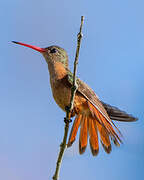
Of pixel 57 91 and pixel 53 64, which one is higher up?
pixel 53 64

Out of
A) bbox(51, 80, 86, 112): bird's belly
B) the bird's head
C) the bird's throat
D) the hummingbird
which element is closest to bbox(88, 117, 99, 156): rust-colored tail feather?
the hummingbird

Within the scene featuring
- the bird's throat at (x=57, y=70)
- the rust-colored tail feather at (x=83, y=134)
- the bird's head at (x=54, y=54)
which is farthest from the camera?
the bird's head at (x=54, y=54)

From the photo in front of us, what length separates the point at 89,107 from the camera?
406 cm

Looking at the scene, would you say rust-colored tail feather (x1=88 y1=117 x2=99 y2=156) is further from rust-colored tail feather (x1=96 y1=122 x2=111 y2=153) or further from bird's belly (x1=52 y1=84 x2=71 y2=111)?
bird's belly (x1=52 y1=84 x2=71 y2=111)

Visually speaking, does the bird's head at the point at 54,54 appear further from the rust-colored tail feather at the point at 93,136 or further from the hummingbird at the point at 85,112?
the rust-colored tail feather at the point at 93,136

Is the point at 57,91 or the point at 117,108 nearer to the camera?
the point at 57,91

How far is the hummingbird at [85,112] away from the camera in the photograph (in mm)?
4016

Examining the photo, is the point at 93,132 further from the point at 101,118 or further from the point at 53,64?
the point at 53,64

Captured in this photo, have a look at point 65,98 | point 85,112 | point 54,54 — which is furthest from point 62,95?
point 54,54

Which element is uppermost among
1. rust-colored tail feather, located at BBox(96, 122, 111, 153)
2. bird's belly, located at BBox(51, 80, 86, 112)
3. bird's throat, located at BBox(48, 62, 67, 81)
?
bird's throat, located at BBox(48, 62, 67, 81)

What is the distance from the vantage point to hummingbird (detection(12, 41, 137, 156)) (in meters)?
4.02

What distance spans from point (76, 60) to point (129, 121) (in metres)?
1.81

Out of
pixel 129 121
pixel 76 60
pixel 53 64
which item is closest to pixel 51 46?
pixel 53 64

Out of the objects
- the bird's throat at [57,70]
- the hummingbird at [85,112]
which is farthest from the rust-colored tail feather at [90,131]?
the bird's throat at [57,70]
